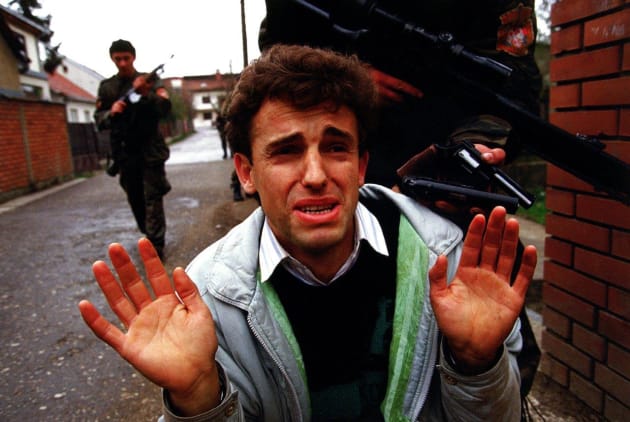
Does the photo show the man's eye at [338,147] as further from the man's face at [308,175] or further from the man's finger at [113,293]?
the man's finger at [113,293]

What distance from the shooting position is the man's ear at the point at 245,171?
5.80 ft

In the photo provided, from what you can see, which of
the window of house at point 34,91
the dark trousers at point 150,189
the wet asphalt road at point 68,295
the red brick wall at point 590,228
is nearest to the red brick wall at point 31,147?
the wet asphalt road at point 68,295

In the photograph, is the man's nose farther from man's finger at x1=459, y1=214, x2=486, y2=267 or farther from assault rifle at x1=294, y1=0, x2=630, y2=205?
assault rifle at x1=294, y1=0, x2=630, y2=205

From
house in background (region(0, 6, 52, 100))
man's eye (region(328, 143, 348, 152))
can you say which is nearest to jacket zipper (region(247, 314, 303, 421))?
man's eye (region(328, 143, 348, 152))

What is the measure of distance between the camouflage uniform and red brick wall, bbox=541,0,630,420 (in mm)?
4092

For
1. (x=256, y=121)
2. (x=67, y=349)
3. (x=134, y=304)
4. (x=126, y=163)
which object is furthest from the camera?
(x=126, y=163)

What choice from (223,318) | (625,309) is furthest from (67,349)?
(625,309)

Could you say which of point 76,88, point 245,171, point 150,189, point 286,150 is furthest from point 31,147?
point 76,88

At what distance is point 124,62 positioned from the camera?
5285 mm

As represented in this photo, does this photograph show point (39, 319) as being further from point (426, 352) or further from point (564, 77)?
point (564, 77)

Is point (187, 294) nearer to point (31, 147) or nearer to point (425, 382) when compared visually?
point (425, 382)

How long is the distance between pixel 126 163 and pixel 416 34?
14.2ft

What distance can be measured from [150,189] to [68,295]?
4.58 feet

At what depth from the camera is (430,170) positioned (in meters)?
1.70
